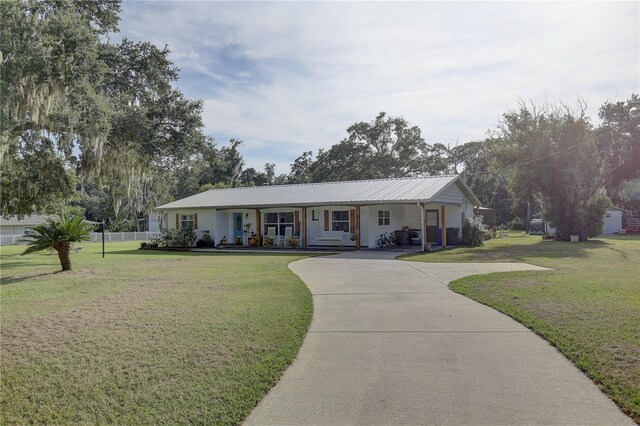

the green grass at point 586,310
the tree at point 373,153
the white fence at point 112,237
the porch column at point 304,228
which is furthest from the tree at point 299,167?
the green grass at point 586,310

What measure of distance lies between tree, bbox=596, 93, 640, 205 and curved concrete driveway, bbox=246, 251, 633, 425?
1531 inches

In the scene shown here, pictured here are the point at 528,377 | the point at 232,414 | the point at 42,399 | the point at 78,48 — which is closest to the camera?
the point at 232,414

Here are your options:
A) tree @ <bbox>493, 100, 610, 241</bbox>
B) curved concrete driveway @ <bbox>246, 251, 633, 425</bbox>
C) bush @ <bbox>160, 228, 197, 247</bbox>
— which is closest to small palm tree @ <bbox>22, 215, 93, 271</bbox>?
curved concrete driveway @ <bbox>246, 251, 633, 425</bbox>

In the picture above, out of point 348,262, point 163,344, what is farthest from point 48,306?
point 348,262

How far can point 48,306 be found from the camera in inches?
309

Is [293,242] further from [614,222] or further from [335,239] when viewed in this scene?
[614,222]

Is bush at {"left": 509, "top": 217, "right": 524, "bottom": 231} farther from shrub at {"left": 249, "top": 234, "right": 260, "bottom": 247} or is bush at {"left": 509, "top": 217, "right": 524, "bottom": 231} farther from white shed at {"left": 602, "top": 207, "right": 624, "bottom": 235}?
shrub at {"left": 249, "top": 234, "right": 260, "bottom": 247}

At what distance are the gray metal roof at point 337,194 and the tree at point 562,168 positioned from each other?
13.0ft

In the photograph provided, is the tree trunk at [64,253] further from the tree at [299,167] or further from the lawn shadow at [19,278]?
the tree at [299,167]

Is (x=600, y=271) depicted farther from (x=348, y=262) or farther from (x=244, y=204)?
(x=244, y=204)

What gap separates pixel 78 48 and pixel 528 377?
11659mm

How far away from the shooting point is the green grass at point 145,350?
154 inches

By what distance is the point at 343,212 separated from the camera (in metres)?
23.5

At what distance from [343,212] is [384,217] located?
2.06m
